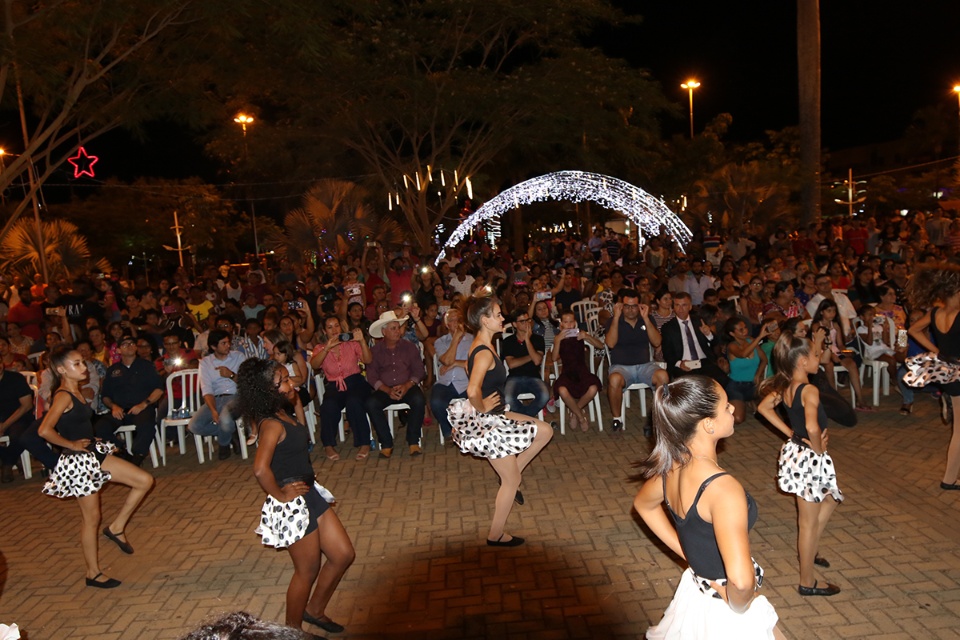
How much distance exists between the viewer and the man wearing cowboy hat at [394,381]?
8.20m

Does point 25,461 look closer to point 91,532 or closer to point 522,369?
point 91,532

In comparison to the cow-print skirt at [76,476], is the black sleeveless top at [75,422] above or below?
above

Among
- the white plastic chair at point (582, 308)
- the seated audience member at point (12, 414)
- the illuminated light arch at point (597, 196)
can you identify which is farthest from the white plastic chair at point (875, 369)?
the illuminated light arch at point (597, 196)

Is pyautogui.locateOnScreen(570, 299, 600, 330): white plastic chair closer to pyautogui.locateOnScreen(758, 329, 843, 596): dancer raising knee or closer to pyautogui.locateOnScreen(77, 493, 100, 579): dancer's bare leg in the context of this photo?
pyautogui.locateOnScreen(758, 329, 843, 596): dancer raising knee

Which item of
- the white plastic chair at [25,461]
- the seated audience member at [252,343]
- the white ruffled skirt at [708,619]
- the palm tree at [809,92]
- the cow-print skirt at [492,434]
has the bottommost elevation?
the white plastic chair at [25,461]

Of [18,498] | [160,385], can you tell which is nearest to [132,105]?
[160,385]

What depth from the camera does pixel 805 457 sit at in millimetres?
4535

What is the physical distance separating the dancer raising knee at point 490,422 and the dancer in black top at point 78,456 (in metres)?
2.48

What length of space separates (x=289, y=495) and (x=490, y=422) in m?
1.59

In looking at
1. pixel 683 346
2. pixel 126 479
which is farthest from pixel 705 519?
pixel 683 346

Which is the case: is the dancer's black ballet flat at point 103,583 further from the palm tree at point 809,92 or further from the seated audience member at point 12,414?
the palm tree at point 809,92

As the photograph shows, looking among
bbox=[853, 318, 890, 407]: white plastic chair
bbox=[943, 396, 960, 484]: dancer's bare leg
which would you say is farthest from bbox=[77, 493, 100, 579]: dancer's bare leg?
bbox=[853, 318, 890, 407]: white plastic chair

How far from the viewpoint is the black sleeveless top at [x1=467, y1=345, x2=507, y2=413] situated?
17.8ft

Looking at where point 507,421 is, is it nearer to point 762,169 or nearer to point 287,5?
point 287,5
